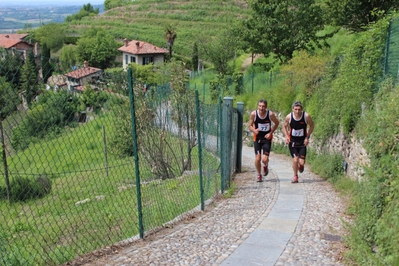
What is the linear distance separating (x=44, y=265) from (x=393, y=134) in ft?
15.4

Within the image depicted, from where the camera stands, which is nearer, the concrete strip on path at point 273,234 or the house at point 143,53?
the concrete strip on path at point 273,234

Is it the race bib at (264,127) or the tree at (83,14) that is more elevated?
the tree at (83,14)

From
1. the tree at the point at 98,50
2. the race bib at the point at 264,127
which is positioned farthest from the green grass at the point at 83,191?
the tree at the point at 98,50

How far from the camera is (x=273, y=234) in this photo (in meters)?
6.23

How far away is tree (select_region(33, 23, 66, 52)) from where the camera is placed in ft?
262

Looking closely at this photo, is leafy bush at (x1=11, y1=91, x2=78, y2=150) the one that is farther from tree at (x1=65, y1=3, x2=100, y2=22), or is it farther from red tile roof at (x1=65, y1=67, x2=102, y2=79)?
tree at (x1=65, y1=3, x2=100, y2=22)

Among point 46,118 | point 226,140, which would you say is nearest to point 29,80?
point 46,118

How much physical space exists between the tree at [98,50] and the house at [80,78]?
64.1 m

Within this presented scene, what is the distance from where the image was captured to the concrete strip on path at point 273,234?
5.30 metres

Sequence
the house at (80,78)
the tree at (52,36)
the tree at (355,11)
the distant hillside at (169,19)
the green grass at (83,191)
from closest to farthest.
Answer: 1. the house at (80,78)
2. the green grass at (83,191)
3. the tree at (355,11)
4. the distant hillside at (169,19)
5. the tree at (52,36)

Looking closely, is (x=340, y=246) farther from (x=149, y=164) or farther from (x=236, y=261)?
(x=149, y=164)

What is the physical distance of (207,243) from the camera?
577 cm

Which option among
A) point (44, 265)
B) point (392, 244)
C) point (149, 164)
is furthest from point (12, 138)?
point (149, 164)

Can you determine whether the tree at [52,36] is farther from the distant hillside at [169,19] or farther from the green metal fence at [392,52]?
the green metal fence at [392,52]
